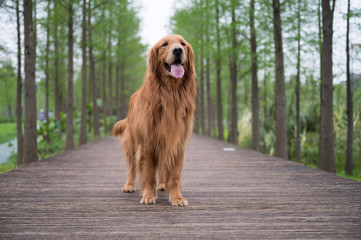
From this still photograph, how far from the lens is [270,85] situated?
13805 millimetres

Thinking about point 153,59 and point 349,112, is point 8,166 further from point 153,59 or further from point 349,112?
point 349,112

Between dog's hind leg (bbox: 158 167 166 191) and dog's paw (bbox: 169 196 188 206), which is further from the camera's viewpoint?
dog's hind leg (bbox: 158 167 166 191)

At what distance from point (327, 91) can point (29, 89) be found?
20.1 feet

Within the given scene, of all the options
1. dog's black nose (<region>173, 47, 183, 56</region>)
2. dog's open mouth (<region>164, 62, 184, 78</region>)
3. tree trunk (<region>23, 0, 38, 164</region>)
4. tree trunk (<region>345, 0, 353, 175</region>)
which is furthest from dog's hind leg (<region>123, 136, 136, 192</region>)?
tree trunk (<region>345, 0, 353, 175</region>)

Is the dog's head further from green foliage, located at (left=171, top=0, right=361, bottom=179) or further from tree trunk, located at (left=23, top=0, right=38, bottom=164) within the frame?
green foliage, located at (left=171, top=0, right=361, bottom=179)


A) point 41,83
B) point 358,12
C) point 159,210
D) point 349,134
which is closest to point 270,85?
point 349,134

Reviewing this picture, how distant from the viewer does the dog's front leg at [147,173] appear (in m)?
3.20

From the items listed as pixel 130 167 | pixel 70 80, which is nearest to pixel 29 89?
pixel 70 80

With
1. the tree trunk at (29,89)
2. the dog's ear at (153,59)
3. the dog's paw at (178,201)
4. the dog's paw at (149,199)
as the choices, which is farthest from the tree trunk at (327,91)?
the tree trunk at (29,89)

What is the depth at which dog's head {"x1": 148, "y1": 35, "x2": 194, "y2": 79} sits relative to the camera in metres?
3.04

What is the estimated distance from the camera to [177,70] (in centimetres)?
305

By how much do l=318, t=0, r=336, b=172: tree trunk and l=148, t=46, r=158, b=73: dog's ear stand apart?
4.21 metres

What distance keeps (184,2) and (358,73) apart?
9339 mm

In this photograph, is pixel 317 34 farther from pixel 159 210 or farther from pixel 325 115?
pixel 159 210
